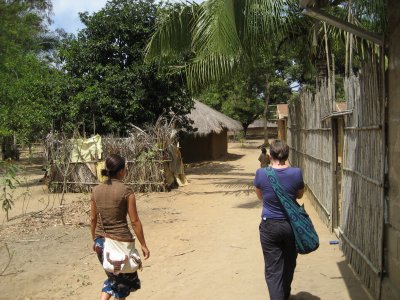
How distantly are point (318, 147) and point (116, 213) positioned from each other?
566cm

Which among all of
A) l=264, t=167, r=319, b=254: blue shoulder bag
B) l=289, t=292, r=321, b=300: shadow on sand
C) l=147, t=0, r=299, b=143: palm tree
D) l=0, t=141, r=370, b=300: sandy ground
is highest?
l=147, t=0, r=299, b=143: palm tree

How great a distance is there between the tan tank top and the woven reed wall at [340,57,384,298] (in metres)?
2.23

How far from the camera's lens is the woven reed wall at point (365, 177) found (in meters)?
4.19

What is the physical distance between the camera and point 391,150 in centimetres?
391

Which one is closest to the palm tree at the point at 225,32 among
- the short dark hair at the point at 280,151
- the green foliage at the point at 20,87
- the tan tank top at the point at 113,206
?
the short dark hair at the point at 280,151

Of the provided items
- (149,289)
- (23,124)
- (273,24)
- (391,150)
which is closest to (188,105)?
(23,124)

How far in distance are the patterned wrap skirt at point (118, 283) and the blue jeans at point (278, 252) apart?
116 centimetres

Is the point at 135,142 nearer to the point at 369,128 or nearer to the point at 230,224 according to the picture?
the point at 230,224

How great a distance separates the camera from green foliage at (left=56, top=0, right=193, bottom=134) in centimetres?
1547

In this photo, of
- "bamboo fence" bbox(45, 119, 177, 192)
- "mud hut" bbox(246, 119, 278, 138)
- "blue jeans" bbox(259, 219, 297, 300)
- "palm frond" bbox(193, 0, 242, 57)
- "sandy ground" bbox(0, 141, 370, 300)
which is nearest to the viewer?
"blue jeans" bbox(259, 219, 297, 300)

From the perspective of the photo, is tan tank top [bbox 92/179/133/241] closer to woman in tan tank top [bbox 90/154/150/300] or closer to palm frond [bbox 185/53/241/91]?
woman in tan tank top [bbox 90/154/150/300]

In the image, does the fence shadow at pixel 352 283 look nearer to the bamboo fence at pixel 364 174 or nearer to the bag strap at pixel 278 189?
the bamboo fence at pixel 364 174

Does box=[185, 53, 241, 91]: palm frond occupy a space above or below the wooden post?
above

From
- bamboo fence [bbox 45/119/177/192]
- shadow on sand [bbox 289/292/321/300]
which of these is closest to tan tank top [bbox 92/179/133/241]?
shadow on sand [bbox 289/292/321/300]
